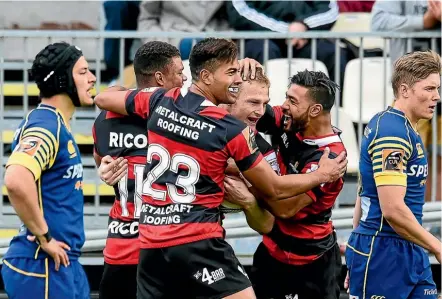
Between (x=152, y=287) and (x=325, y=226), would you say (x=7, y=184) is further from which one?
(x=325, y=226)

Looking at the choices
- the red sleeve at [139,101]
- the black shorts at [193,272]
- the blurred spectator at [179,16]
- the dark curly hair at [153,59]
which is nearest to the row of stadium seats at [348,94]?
the blurred spectator at [179,16]

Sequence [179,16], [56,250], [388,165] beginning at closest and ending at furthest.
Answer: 1. [56,250]
2. [388,165]
3. [179,16]

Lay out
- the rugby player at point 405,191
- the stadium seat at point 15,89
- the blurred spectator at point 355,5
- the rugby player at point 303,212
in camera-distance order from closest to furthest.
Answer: the rugby player at point 405,191, the rugby player at point 303,212, the stadium seat at point 15,89, the blurred spectator at point 355,5

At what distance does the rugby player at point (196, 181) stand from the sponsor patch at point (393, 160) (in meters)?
0.71

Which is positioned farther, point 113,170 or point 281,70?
point 281,70

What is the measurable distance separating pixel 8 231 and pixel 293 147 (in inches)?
124

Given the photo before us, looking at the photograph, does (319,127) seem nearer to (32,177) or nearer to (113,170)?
(113,170)

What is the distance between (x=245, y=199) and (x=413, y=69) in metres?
1.31

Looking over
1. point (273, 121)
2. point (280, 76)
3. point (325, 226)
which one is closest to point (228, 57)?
point (273, 121)

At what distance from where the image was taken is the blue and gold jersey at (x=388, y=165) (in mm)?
6602

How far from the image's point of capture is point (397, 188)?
656 centimetres

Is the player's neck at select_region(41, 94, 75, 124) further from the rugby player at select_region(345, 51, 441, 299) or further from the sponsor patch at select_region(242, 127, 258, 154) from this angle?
the rugby player at select_region(345, 51, 441, 299)

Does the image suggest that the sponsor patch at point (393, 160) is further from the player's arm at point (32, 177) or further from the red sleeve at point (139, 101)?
the player's arm at point (32, 177)

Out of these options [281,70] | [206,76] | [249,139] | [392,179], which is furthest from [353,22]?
[249,139]
